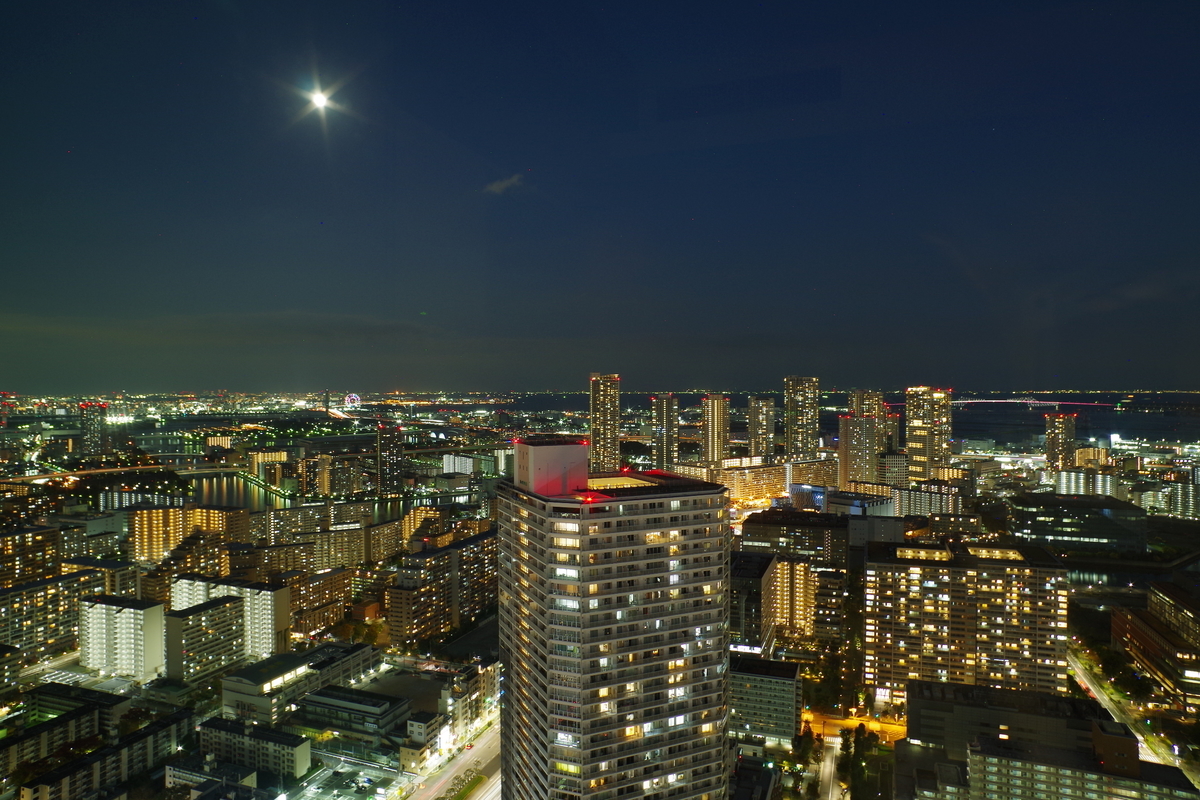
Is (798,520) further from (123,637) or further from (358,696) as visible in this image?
(123,637)

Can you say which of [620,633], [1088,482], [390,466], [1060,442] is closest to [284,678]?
[620,633]

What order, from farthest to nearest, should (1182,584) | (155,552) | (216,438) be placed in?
(216,438), (155,552), (1182,584)

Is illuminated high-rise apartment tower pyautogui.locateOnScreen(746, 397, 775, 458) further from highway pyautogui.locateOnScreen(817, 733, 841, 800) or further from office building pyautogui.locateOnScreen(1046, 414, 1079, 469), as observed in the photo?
highway pyautogui.locateOnScreen(817, 733, 841, 800)

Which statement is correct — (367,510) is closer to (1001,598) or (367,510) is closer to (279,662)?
(279,662)

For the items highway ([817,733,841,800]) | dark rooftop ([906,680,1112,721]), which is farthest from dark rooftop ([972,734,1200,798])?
highway ([817,733,841,800])

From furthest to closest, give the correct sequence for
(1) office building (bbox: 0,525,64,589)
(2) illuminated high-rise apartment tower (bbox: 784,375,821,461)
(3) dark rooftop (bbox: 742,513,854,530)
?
(2) illuminated high-rise apartment tower (bbox: 784,375,821,461) → (3) dark rooftop (bbox: 742,513,854,530) → (1) office building (bbox: 0,525,64,589)

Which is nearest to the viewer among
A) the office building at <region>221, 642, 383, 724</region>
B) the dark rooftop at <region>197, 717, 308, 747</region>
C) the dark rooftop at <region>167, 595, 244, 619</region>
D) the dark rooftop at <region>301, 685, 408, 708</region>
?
the dark rooftop at <region>197, 717, 308, 747</region>

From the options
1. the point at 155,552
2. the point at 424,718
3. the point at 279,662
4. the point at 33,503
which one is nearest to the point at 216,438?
the point at 33,503
